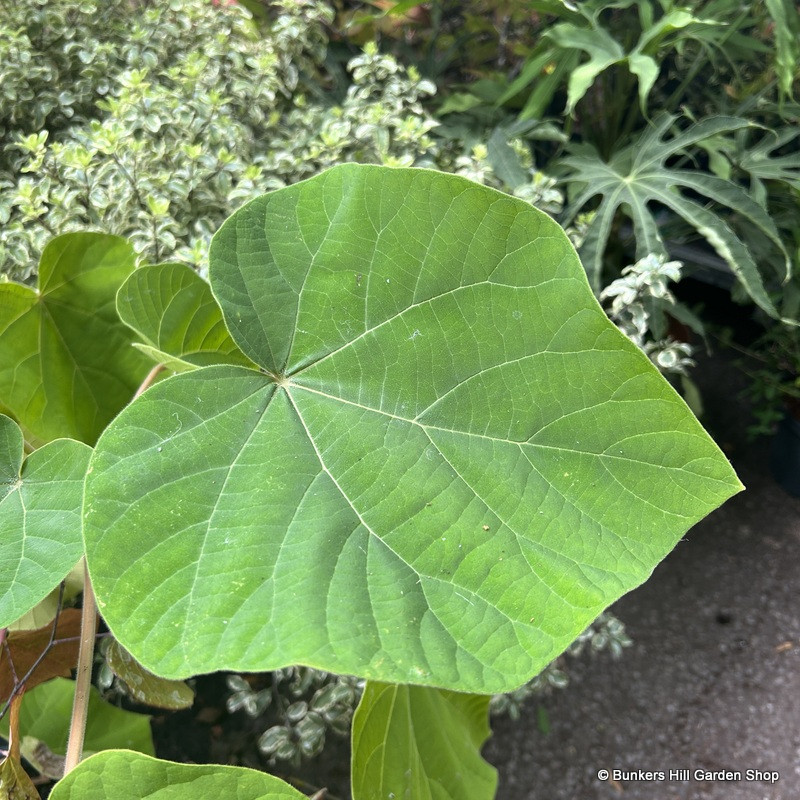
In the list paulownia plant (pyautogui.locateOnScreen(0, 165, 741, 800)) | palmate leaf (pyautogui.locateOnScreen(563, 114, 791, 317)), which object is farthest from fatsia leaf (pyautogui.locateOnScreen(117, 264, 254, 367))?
palmate leaf (pyautogui.locateOnScreen(563, 114, 791, 317))

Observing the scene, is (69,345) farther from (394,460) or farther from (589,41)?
(589,41)

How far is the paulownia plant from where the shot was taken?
1.42 ft

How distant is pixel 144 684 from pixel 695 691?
1.22 m

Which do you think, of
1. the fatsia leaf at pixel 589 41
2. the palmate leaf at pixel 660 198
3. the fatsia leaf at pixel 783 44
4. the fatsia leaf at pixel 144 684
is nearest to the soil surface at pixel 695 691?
the palmate leaf at pixel 660 198

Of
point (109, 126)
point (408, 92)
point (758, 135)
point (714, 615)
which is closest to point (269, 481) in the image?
point (109, 126)

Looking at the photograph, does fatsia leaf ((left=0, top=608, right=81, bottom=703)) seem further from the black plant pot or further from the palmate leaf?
the black plant pot

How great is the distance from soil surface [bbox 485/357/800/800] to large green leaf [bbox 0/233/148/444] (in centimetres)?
107

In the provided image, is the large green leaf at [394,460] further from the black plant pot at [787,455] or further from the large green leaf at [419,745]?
the black plant pot at [787,455]

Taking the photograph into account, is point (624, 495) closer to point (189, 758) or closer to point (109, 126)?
point (109, 126)

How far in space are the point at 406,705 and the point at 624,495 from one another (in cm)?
37

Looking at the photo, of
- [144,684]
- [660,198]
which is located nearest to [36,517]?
[144,684]

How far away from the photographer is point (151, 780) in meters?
0.45

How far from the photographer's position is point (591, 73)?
121 cm

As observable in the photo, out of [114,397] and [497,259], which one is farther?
[114,397]
